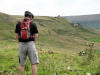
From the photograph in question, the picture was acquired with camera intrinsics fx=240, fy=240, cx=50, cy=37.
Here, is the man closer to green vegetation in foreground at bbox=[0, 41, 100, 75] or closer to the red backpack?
the red backpack

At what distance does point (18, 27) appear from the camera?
8.97m

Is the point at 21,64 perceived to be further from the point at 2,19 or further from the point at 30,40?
the point at 2,19

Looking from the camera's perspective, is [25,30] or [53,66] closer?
[25,30]

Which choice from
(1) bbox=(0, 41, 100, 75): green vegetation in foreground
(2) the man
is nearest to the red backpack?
(2) the man

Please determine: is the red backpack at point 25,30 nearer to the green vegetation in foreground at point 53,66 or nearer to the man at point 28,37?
the man at point 28,37

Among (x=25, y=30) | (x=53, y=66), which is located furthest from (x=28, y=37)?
(x=53, y=66)

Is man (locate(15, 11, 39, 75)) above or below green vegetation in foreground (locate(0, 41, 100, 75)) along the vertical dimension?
above

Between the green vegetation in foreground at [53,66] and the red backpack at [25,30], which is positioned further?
the green vegetation in foreground at [53,66]

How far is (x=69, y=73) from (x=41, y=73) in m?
1.63

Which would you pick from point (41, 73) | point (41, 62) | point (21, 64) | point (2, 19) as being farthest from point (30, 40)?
point (2, 19)

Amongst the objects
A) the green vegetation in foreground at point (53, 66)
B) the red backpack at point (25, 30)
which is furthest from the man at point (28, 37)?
the green vegetation in foreground at point (53, 66)

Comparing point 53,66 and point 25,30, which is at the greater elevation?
point 25,30

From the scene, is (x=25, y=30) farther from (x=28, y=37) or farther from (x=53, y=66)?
(x=53, y=66)

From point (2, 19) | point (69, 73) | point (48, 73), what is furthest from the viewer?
point (2, 19)
